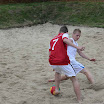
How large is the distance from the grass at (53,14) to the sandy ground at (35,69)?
3.41ft

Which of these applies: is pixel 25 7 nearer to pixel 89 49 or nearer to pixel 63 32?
pixel 89 49

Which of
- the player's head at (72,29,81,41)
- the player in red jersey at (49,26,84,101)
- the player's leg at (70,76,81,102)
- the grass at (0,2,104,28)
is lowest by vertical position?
the player's leg at (70,76,81,102)

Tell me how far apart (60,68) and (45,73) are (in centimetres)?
164

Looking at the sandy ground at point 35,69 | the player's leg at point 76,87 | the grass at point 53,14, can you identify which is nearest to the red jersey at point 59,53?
the player's leg at point 76,87

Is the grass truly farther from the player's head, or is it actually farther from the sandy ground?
the player's head

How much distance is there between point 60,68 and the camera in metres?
4.07

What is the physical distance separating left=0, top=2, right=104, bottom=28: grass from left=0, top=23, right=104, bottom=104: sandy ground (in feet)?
3.41

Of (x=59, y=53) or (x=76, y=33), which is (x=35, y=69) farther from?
(x=59, y=53)

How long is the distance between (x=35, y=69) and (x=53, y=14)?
6.79 metres

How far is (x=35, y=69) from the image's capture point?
5.95 metres

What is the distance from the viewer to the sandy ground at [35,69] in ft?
14.1

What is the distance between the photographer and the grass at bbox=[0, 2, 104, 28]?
1130 centimetres

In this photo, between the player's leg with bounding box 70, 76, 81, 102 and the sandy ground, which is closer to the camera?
the player's leg with bounding box 70, 76, 81, 102

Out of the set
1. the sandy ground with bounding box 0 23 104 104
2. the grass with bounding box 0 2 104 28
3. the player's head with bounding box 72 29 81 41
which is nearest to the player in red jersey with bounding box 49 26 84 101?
the player's head with bounding box 72 29 81 41
